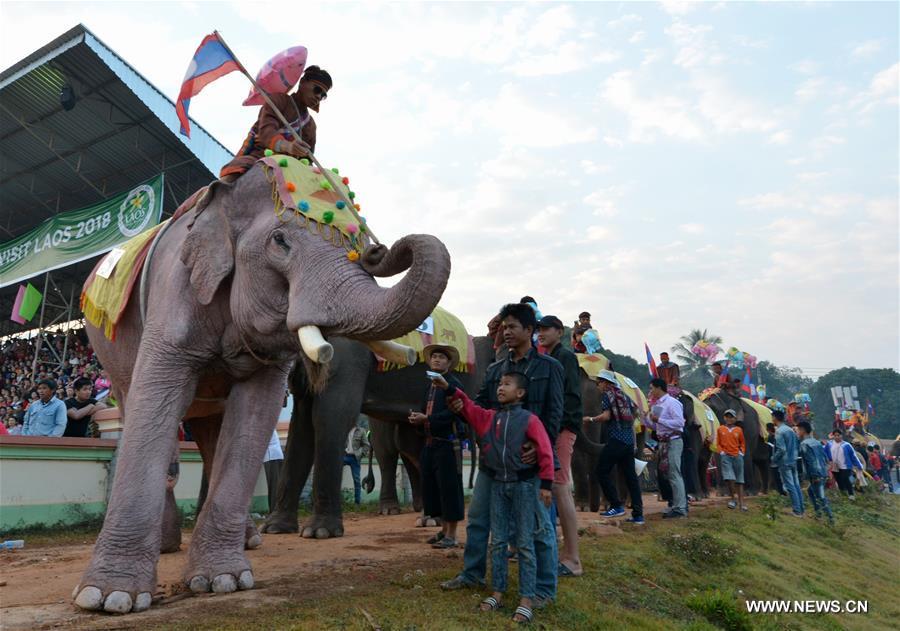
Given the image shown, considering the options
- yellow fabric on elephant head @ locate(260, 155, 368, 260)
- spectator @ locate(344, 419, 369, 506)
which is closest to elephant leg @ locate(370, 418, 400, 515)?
spectator @ locate(344, 419, 369, 506)

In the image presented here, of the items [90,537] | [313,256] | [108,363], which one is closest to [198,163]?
[90,537]

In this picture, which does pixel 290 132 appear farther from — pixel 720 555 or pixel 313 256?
pixel 720 555

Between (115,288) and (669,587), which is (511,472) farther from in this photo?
(115,288)

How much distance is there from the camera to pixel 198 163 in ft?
62.4

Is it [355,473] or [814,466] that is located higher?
[355,473]

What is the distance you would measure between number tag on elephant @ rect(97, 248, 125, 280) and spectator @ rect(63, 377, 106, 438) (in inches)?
180

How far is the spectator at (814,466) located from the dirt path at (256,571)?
25.2 feet

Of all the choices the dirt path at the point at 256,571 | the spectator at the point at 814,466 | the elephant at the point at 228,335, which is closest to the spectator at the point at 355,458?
the dirt path at the point at 256,571

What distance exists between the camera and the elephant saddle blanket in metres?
7.93

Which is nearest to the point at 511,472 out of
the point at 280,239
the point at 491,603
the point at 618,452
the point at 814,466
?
the point at 491,603

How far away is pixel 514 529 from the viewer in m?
4.27

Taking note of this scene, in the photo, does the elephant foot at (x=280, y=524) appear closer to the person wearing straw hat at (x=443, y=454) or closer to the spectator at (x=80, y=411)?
the person wearing straw hat at (x=443, y=454)

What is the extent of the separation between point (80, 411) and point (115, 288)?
16.7 ft

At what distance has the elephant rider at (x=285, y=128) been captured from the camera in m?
4.84
